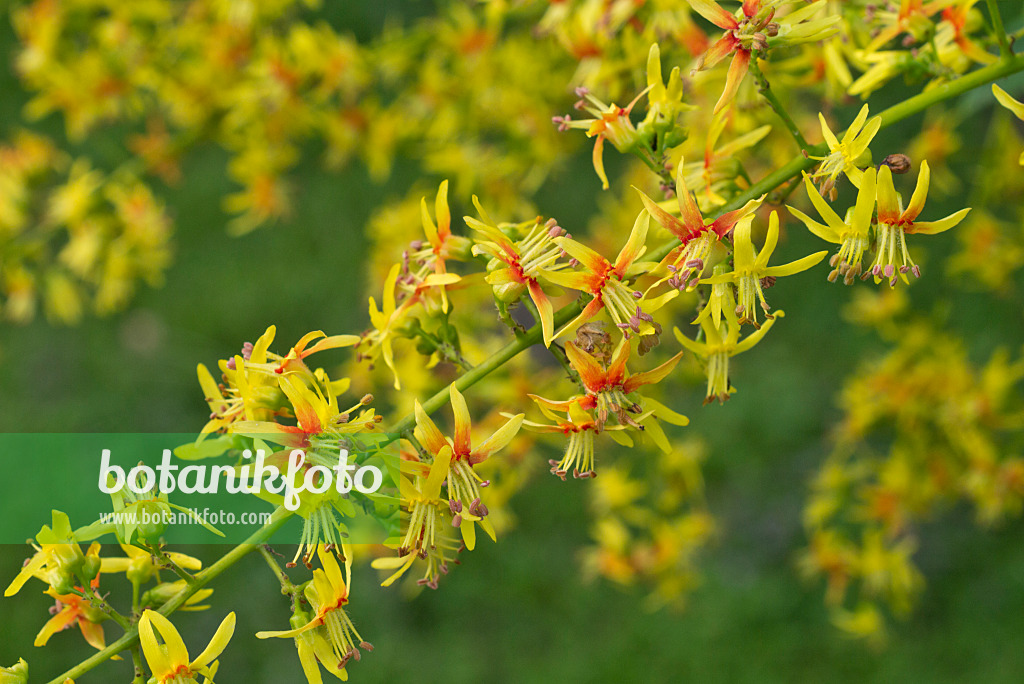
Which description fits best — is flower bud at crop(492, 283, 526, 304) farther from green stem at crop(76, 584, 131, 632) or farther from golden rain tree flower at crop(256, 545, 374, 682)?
green stem at crop(76, 584, 131, 632)

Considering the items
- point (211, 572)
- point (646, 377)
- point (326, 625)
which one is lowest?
point (326, 625)

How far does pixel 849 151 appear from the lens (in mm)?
1288

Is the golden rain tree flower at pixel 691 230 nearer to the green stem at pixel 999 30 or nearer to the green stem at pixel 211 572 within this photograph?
the green stem at pixel 999 30

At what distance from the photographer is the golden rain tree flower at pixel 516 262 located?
1272 millimetres

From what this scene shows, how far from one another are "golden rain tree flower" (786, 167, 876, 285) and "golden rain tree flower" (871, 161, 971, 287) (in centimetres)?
2

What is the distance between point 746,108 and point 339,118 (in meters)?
1.80

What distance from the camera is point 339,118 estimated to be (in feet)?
10.2

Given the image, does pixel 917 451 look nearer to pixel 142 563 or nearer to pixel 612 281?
pixel 612 281

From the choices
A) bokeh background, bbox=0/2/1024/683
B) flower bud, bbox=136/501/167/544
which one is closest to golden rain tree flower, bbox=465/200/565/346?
flower bud, bbox=136/501/167/544

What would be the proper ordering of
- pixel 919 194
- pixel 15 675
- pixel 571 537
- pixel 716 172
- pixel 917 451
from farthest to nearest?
1. pixel 571 537
2. pixel 917 451
3. pixel 716 172
4. pixel 15 675
5. pixel 919 194

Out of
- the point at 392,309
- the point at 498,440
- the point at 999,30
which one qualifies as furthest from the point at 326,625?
the point at 999,30

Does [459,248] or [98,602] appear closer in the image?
[98,602]

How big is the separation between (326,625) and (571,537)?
10.8 feet

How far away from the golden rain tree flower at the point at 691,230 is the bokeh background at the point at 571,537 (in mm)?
2613
